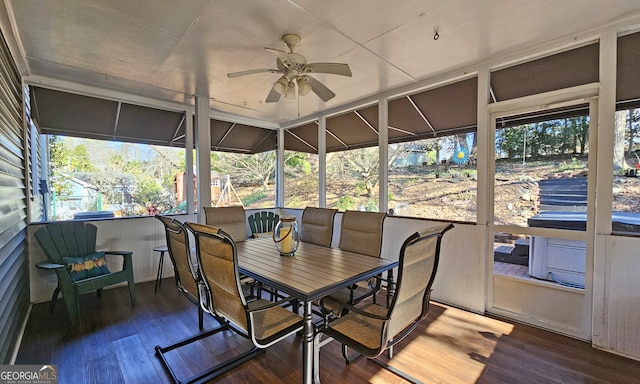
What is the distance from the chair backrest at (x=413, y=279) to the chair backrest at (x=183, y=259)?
1.30 metres

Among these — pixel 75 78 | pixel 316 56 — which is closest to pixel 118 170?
pixel 75 78

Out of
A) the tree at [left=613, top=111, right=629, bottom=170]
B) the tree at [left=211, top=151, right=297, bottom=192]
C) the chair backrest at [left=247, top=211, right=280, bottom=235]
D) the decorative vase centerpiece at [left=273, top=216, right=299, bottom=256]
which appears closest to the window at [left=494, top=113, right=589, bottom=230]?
the tree at [left=613, top=111, right=629, bottom=170]

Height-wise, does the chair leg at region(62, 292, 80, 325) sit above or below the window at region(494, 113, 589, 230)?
below

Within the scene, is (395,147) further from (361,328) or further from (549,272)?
(361,328)

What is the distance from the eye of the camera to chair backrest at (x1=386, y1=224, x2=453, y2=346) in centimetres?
137

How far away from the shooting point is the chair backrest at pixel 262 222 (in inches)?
182

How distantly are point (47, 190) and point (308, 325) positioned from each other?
401cm

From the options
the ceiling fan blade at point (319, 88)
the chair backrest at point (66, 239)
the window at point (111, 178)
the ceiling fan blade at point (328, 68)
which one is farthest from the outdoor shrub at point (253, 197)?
the ceiling fan blade at point (328, 68)

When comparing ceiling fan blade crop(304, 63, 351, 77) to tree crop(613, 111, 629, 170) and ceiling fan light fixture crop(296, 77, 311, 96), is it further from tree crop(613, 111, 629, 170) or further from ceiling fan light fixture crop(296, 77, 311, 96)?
tree crop(613, 111, 629, 170)

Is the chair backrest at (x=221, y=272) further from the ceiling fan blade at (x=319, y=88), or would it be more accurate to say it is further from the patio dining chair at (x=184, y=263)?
the ceiling fan blade at (x=319, y=88)

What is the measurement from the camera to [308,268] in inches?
78.5

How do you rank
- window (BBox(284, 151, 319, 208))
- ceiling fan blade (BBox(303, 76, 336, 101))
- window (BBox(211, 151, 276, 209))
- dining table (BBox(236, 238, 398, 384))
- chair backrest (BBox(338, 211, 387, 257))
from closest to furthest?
dining table (BBox(236, 238, 398, 384)), ceiling fan blade (BBox(303, 76, 336, 101)), chair backrest (BBox(338, 211, 387, 257)), window (BBox(211, 151, 276, 209)), window (BBox(284, 151, 319, 208))

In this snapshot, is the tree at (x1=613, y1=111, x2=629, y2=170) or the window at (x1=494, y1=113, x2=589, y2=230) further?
the window at (x1=494, y1=113, x2=589, y2=230)

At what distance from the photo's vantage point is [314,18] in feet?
6.91
